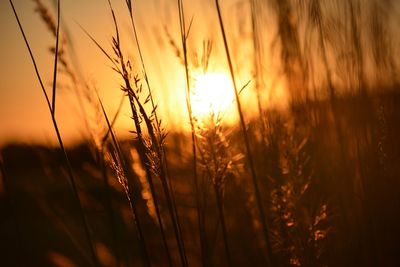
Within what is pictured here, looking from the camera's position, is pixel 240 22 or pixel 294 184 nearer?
pixel 294 184

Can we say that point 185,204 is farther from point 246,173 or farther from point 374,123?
point 374,123

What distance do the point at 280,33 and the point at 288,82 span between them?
0.19 metres

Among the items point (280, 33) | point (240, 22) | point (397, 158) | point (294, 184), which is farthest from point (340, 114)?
point (294, 184)

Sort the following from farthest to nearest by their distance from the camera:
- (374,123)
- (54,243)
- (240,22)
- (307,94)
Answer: (54,243), (240,22), (307,94), (374,123)

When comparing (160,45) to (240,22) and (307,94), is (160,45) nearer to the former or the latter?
(240,22)

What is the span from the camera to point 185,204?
1572 mm

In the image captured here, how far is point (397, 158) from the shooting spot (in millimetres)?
1458

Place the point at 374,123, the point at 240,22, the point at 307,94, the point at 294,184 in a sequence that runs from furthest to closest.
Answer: the point at 240,22 → the point at 307,94 → the point at 374,123 → the point at 294,184

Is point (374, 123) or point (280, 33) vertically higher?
point (280, 33)

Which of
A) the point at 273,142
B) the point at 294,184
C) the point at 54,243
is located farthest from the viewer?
the point at 54,243

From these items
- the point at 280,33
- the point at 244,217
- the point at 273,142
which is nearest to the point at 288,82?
the point at 280,33

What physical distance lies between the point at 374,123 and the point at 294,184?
55 cm

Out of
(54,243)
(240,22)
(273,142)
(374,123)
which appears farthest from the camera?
(54,243)

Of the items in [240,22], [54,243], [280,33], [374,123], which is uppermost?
[240,22]
